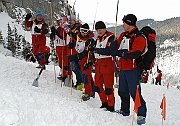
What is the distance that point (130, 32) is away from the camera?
201 inches

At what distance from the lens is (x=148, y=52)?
16.1ft

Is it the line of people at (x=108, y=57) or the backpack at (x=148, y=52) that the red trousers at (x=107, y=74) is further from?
the backpack at (x=148, y=52)

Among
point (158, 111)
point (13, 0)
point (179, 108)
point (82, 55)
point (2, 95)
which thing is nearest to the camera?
point (2, 95)

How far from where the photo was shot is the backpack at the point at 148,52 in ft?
15.9

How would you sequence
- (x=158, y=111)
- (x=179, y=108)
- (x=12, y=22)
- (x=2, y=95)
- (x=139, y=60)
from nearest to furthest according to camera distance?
(x=2, y=95)
(x=139, y=60)
(x=158, y=111)
(x=179, y=108)
(x=12, y=22)

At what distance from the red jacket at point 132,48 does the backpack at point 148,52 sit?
0.42 feet

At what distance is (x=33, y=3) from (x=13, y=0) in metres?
10.7

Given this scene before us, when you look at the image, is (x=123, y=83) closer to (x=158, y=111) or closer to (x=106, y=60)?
(x=106, y=60)

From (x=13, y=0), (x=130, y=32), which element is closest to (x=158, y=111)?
(x=130, y=32)

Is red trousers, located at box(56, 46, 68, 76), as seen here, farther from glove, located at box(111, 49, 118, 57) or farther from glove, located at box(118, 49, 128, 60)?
glove, located at box(118, 49, 128, 60)

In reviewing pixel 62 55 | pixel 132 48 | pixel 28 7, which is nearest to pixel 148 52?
pixel 132 48

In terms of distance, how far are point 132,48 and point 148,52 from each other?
33 cm

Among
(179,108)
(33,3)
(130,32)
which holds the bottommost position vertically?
(179,108)

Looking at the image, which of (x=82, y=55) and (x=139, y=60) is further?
(x=82, y=55)
